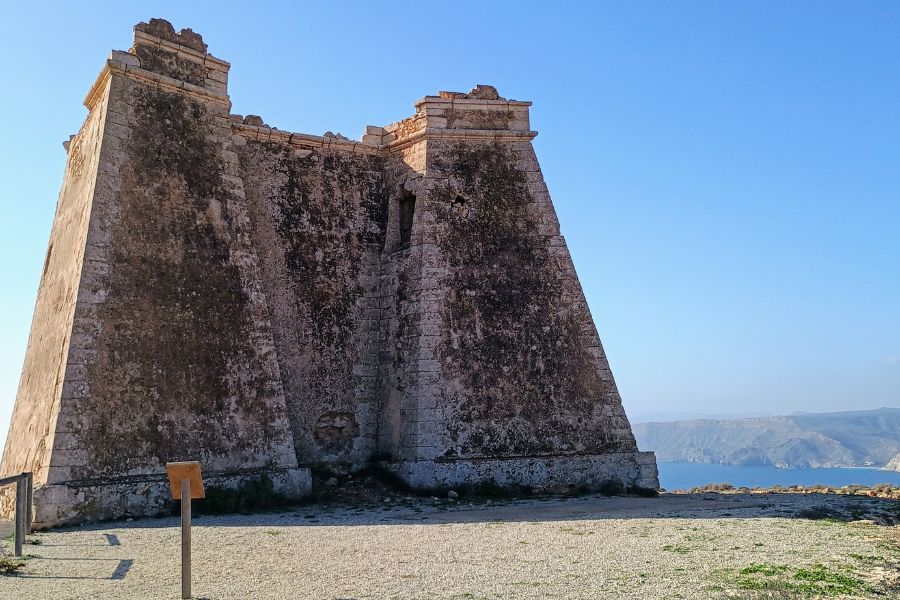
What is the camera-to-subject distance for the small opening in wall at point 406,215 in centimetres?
1307

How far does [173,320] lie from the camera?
32.8 ft

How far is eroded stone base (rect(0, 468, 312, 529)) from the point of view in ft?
27.6

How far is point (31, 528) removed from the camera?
27.0 feet

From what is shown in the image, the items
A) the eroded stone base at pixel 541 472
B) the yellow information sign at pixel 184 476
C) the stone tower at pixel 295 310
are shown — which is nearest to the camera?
the yellow information sign at pixel 184 476

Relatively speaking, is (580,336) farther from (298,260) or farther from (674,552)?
(674,552)

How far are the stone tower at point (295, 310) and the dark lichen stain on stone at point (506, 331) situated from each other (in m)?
0.03

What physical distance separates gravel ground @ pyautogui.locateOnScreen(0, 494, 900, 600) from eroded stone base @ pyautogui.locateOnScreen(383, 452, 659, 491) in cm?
119

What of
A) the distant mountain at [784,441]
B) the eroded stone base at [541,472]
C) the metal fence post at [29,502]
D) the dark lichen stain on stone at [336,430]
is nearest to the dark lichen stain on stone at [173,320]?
the metal fence post at [29,502]

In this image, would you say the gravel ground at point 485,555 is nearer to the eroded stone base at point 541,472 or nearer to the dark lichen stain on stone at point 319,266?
the eroded stone base at point 541,472

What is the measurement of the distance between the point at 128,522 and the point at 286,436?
2.38 m

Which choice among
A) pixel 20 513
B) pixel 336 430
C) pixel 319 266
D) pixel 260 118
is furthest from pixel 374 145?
pixel 20 513

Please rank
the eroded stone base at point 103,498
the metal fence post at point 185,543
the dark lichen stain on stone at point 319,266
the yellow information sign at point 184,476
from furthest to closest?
1. the dark lichen stain on stone at point 319,266
2. the eroded stone base at point 103,498
3. the yellow information sign at point 184,476
4. the metal fence post at point 185,543

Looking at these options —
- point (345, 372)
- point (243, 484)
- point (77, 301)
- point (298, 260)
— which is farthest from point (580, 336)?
point (77, 301)

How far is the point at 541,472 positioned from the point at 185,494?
22.6 feet
